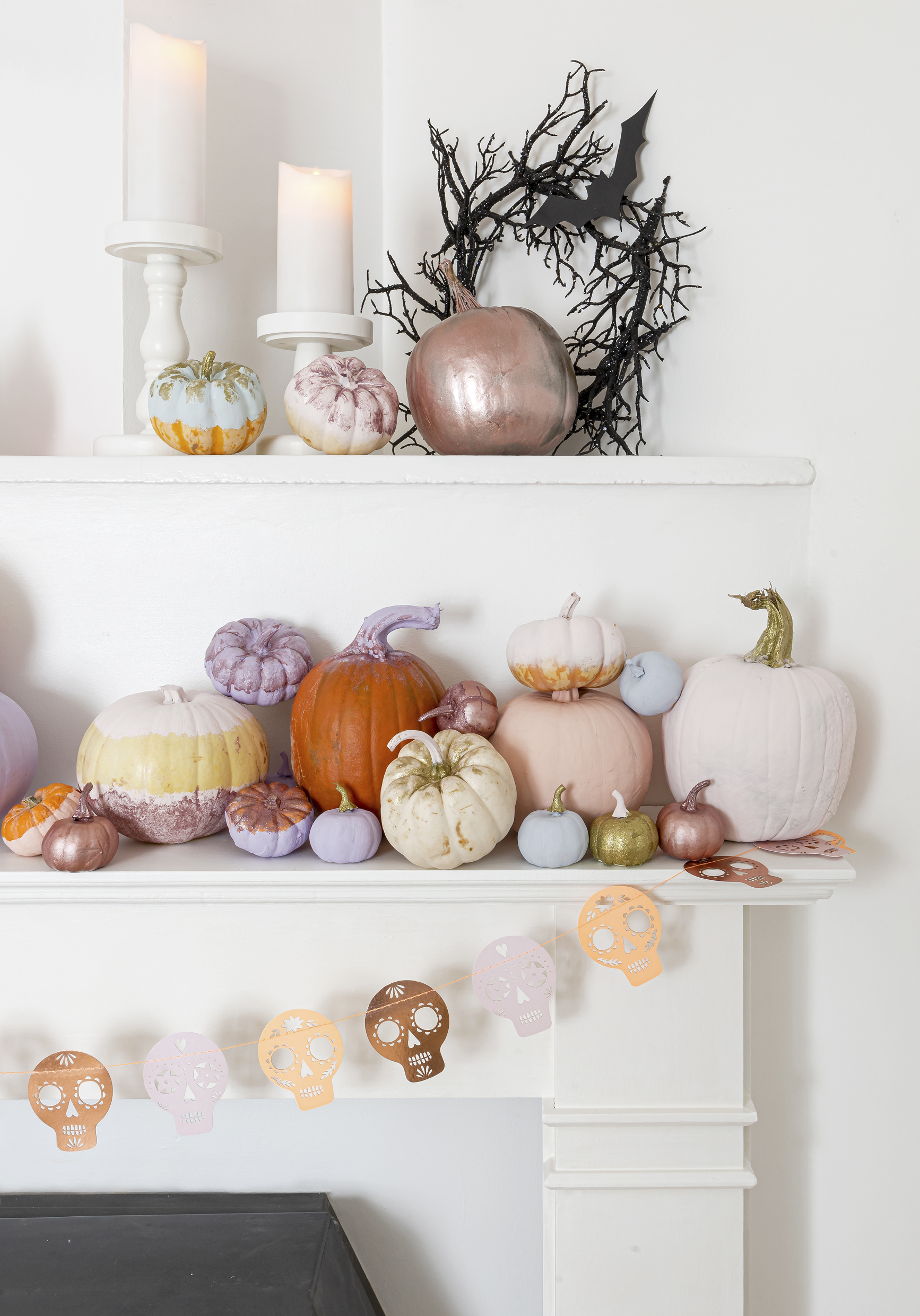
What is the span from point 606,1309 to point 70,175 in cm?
148

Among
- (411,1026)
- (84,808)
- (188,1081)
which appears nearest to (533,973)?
(411,1026)

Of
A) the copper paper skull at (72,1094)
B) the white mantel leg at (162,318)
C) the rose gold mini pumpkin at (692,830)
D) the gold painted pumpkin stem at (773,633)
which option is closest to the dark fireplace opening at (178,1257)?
the copper paper skull at (72,1094)

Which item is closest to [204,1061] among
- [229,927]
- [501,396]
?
[229,927]

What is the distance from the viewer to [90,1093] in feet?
2.90

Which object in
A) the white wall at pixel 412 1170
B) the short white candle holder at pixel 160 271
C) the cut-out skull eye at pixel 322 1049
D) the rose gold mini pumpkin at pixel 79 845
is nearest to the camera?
the rose gold mini pumpkin at pixel 79 845

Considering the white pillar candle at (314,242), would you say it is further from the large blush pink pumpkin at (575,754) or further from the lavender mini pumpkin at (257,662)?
the large blush pink pumpkin at (575,754)

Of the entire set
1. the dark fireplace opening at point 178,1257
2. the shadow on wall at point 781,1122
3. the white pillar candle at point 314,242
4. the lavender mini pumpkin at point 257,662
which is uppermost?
the white pillar candle at point 314,242

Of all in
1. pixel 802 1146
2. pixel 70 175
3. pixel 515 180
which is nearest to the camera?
pixel 802 1146

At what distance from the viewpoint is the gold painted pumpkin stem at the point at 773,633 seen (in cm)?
89

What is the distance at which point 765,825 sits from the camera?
88 centimetres

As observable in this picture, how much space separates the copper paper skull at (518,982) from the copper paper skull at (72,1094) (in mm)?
365

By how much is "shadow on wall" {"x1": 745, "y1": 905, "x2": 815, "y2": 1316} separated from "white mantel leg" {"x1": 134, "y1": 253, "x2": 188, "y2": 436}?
0.90 meters

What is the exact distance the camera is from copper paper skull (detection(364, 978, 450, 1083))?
886mm

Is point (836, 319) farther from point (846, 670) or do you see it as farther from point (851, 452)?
point (846, 670)
